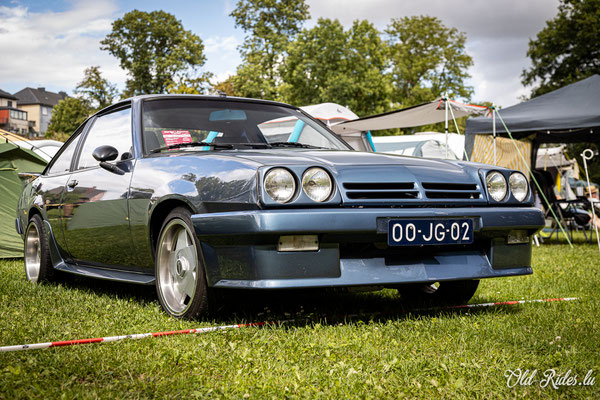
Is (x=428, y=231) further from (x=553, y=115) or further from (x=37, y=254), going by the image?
(x=553, y=115)

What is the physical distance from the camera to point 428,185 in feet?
12.4

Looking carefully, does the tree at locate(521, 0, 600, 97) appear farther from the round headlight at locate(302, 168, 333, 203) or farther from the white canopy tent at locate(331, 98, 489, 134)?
the round headlight at locate(302, 168, 333, 203)

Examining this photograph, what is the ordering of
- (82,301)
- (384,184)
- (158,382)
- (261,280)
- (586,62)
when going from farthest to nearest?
(586,62), (82,301), (384,184), (261,280), (158,382)

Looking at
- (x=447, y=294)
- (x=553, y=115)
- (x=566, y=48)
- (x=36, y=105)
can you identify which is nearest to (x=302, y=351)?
(x=447, y=294)

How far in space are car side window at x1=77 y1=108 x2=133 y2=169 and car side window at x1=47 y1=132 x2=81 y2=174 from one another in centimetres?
25

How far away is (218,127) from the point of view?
15.3 ft

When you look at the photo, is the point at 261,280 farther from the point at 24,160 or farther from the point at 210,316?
the point at 24,160

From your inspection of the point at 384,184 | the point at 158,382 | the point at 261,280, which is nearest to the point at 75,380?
the point at 158,382

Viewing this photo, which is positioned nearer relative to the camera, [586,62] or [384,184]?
[384,184]

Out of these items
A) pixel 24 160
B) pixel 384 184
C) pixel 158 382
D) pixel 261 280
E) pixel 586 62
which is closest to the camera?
pixel 158 382

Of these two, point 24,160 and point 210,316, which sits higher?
point 24,160

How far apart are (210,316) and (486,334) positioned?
1526mm

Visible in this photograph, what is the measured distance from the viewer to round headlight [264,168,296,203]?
3369 millimetres

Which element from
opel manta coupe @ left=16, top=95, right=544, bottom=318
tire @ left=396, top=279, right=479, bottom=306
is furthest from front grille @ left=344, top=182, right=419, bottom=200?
tire @ left=396, top=279, right=479, bottom=306
